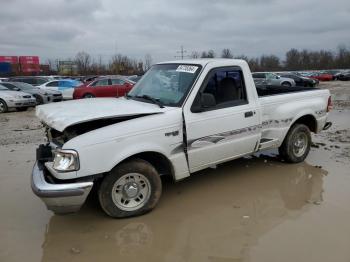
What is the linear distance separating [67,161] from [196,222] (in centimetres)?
173

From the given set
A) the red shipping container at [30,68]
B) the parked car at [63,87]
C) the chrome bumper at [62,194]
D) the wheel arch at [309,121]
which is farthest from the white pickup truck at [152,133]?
the red shipping container at [30,68]

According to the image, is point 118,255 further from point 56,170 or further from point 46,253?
point 56,170

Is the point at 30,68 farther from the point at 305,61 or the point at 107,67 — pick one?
the point at 305,61

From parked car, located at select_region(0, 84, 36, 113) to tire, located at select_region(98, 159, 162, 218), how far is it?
14.7 metres

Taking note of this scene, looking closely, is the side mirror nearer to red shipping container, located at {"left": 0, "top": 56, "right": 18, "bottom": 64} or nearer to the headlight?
the headlight

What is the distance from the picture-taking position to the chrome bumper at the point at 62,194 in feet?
12.8

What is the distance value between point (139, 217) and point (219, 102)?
79.4 inches

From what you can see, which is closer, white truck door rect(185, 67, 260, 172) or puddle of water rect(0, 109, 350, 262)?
puddle of water rect(0, 109, 350, 262)

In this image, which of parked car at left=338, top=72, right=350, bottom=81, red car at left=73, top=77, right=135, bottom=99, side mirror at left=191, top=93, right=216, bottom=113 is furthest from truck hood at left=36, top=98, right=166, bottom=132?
parked car at left=338, top=72, right=350, bottom=81

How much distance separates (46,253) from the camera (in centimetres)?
384

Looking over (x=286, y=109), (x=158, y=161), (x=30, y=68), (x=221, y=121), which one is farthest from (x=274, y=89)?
(x=30, y=68)

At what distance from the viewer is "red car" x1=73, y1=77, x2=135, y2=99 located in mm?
19812

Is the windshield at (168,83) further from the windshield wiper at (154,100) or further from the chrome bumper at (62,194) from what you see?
the chrome bumper at (62,194)

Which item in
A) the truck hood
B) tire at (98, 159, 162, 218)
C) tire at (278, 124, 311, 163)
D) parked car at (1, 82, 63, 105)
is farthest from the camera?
parked car at (1, 82, 63, 105)
